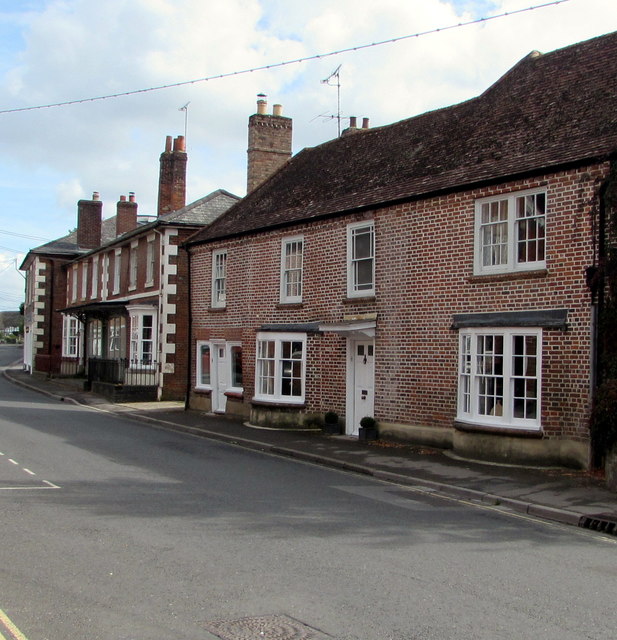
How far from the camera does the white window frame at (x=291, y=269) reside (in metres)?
20.8

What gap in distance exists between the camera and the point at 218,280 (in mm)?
24547

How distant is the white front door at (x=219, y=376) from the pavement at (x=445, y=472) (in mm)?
2230

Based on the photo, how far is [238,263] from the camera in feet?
76.1

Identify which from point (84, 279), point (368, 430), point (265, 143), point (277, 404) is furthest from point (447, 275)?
point (84, 279)

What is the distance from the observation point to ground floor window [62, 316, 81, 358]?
144ft

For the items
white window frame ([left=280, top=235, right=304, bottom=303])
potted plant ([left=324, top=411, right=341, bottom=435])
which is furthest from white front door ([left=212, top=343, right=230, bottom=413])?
potted plant ([left=324, top=411, right=341, bottom=435])

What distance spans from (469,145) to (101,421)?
41.1 feet

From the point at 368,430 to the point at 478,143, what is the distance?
6.94m

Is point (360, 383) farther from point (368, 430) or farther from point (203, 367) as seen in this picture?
point (203, 367)

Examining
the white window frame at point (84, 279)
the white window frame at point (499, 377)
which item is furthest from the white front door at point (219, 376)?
the white window frame at point (84, 279)

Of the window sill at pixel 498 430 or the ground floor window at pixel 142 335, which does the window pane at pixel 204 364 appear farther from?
the window sill at pixel 498 430

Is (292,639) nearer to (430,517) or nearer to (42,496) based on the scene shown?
(430,517)

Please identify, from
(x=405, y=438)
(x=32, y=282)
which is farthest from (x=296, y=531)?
(x=32, y=282)

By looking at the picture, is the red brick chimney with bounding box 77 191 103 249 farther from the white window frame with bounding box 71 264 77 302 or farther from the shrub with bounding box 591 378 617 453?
the shrub with bounding box 591 378 617 453
